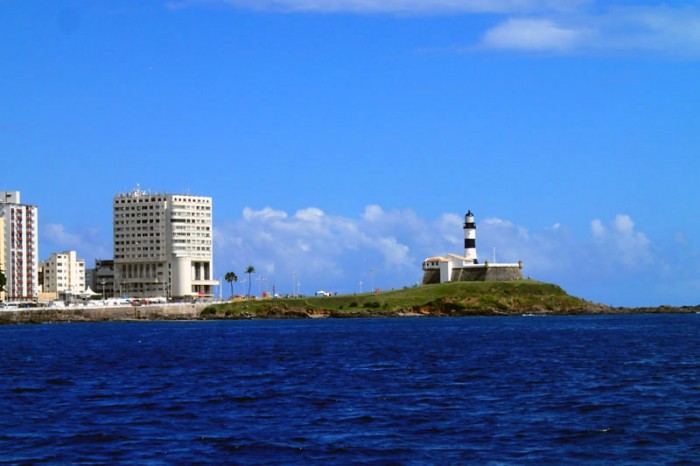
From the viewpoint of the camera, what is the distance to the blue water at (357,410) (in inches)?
1188

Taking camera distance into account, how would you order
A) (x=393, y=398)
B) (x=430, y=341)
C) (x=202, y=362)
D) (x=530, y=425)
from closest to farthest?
1. (x=530, y=425)
2. (x=393, y=398)
3. (x=202, y=362)
4. (x=430, y=341)

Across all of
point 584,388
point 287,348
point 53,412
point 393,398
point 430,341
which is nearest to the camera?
point 53,412

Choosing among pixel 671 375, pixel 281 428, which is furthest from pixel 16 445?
pixel 671 375

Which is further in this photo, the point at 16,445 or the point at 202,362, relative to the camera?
the point at 202,362

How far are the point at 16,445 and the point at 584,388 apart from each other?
2583cm

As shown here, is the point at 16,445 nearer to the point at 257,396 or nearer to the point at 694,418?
the point at 257,396

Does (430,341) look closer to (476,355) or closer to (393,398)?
(476,355)

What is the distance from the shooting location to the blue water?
1188 inches

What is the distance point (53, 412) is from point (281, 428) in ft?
34.7

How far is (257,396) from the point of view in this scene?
147ft

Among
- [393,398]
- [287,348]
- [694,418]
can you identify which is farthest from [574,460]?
[287,348]

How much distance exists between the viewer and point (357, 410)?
3931 centimetres

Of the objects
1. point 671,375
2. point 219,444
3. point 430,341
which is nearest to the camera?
point 219,444

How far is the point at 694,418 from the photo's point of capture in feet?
118
